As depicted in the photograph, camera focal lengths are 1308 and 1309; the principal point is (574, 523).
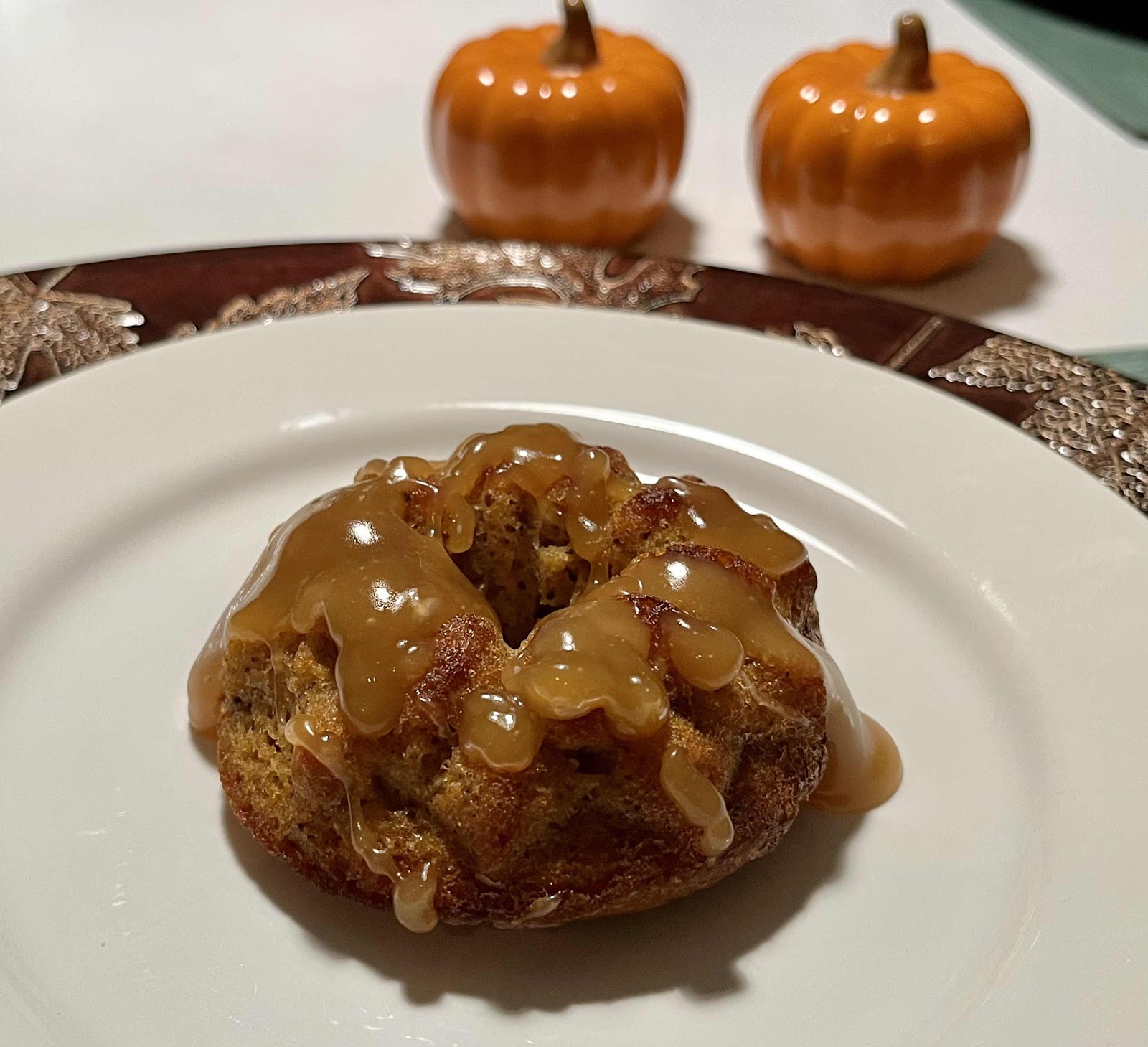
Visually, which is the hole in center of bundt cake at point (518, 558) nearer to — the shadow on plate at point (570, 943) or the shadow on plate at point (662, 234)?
the shadow on plate at point (570, 943)

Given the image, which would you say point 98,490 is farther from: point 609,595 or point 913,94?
point 913,94

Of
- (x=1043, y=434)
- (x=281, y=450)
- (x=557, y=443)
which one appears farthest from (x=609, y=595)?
(x=1043, y=434)

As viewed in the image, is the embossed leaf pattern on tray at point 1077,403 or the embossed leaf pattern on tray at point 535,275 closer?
the embossed leaf pattern on tray at point 1077,403

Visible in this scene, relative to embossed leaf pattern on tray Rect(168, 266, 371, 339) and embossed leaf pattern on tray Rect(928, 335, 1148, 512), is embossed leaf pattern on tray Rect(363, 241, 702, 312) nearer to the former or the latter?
embossed leaf pattern on tray Rect(168, 266, 371, 339)

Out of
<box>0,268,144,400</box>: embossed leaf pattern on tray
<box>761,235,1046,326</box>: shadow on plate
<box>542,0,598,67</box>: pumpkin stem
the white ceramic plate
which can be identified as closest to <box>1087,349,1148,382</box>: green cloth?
<box>761,235,1046,326</box>: shadow on plate

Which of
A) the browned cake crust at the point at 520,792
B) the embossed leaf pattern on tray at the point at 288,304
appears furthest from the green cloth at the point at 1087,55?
the browned cake crust at the point at 520,792

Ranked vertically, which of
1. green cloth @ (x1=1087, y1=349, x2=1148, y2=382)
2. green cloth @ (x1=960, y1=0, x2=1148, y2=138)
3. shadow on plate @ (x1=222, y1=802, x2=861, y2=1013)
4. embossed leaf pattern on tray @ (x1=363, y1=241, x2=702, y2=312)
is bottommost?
green cloth @ (x1=960, y1=0, x2=1148, y2=138)

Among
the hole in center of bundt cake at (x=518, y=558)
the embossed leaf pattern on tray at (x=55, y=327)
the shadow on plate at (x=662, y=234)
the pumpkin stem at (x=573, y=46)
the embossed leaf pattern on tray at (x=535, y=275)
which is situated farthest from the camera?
the shadow on plate at (x=662, y=234)
